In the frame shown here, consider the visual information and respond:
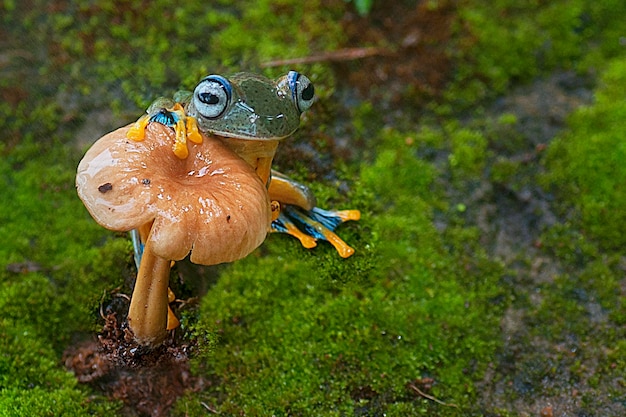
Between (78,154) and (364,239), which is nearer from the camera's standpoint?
(364,239)

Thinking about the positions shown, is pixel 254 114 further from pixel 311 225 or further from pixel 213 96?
pixel 311 225

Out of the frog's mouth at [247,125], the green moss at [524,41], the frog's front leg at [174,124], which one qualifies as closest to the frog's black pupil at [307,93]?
the frog's mouth at [247,125]

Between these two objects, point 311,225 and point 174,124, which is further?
point 311,225

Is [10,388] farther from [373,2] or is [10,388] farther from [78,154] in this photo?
[373,2]

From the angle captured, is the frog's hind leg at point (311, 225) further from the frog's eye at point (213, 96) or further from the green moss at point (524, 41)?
the green moss at point (524, 41)

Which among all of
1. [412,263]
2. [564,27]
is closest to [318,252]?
[412,263]

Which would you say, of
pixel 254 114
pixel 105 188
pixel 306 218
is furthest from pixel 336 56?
pixel 105 188
